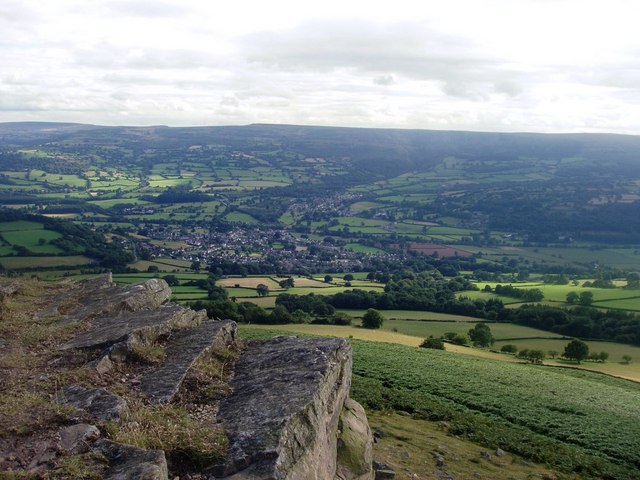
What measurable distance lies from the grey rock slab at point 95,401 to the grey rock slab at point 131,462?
3.20 feet

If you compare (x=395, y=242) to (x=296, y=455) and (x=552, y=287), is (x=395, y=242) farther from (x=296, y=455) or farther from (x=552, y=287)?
(x=296, y=455)

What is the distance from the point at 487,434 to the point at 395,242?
13833 cm

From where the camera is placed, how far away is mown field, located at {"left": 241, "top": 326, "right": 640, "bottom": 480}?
25.3 meters

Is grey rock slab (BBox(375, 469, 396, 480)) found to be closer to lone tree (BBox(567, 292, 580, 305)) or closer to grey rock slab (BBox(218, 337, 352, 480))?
grey rock slab (BBox(218, 337, 352, 480))

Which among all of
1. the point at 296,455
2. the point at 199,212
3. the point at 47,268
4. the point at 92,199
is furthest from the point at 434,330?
the point at 92,199

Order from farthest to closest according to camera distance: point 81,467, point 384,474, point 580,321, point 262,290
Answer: point 262,290, point 580,321, point 384,474, point 81,467

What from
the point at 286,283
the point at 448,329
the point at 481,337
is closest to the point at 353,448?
the point at 481,337

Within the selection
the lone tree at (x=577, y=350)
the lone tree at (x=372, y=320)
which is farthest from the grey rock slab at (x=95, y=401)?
the lone tree at (x=577, y=350)

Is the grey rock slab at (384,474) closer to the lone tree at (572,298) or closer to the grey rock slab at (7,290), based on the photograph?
the grey rock slab at (7,290)

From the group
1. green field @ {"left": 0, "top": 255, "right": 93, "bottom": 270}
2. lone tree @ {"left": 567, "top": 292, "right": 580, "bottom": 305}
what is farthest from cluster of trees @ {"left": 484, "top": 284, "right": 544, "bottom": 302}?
green field @ {"left": 0, "top": 255, "right": 93, "bottom": 270}

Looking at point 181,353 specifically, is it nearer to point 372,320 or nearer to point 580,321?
point 372,320

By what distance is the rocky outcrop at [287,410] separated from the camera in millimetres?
10695

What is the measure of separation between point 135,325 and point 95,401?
3973mm

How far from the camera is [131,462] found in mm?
9703
